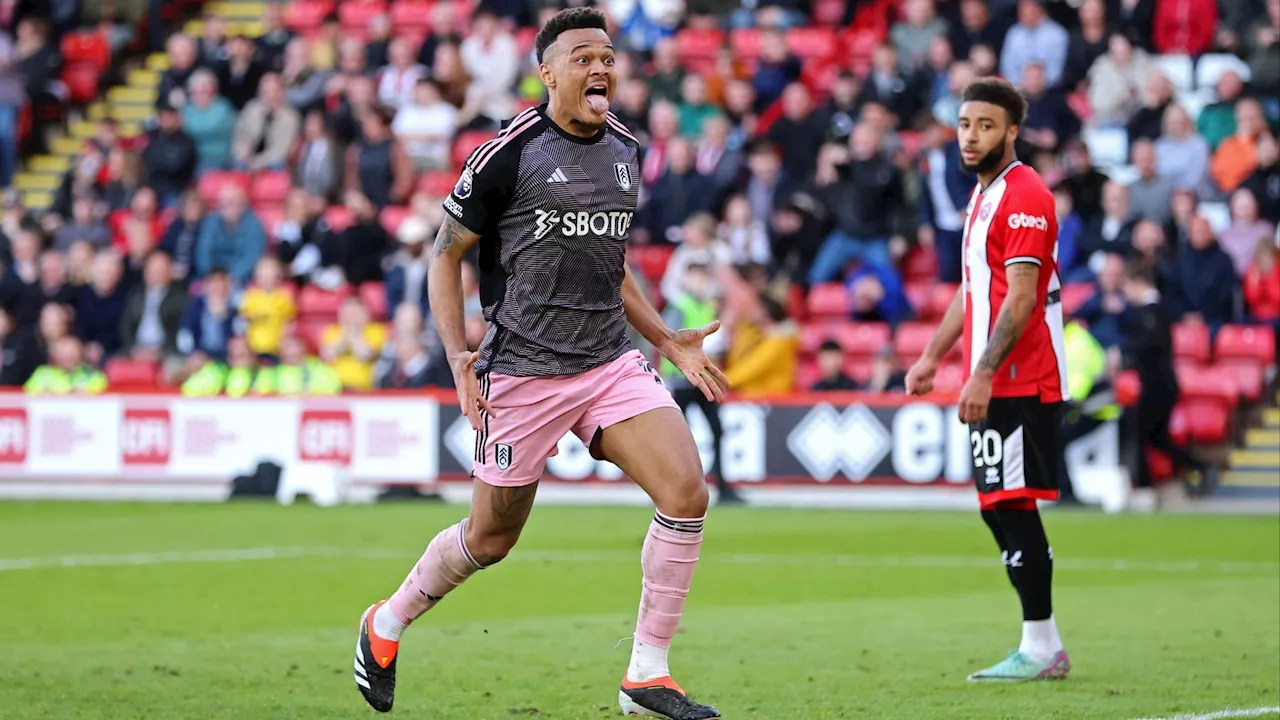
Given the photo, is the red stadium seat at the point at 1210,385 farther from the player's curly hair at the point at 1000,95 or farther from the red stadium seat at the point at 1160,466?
the player's curly hair at the point at 1000,95

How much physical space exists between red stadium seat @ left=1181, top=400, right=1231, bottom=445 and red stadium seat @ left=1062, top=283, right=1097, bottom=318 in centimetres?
146

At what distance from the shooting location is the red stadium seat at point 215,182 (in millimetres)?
24141

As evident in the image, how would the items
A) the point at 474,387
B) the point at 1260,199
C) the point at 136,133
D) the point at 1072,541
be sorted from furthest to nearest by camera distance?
the point at 136,133
the point at 1260,199
the point at 1072,541
the point at 474,387

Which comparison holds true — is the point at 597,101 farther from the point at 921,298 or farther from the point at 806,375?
the point at 921,298

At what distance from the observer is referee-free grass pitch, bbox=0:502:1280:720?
7367 millimetres

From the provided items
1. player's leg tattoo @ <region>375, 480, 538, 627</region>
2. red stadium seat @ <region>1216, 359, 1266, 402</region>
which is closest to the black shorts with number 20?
player's leg tattoo @ <region>375, 480, 538, 627</region>

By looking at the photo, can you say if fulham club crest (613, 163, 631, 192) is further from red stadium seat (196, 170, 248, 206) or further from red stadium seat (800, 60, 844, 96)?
red stadium seat (196, 170, 248, 206)

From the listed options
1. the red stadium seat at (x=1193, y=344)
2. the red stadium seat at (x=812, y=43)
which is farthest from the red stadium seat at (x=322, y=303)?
the red stadium seat at (x=1193, y=344)

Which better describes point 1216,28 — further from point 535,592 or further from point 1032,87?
point 535,592

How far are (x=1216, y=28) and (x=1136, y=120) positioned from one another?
2.47 meters

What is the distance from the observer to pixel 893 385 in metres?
19.0

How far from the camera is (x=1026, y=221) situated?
7.89m

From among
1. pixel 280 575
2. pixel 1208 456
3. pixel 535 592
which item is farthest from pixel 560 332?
pixel 1208 456

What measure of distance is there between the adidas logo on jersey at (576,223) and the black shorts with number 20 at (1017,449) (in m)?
2.03
